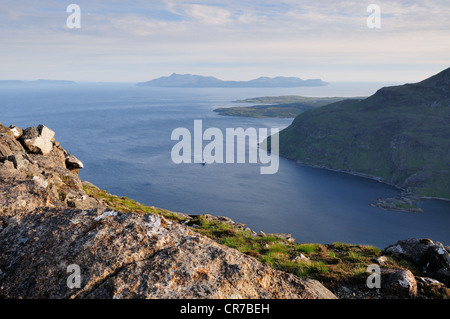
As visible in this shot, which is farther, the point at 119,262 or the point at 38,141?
the point at 38,141

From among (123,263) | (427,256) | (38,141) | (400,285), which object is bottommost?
(427,256)

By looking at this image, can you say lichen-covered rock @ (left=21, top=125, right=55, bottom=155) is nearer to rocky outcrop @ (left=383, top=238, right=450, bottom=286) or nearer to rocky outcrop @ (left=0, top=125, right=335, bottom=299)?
rocky outcrop @ (left=0, top=125, right=335, bottom=299)

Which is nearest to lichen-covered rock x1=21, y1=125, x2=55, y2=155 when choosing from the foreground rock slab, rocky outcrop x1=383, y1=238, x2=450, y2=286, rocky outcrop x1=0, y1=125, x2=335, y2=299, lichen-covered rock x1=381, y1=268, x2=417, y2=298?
rocky outcrop x1=0, y1=125, x2=335, y2=299

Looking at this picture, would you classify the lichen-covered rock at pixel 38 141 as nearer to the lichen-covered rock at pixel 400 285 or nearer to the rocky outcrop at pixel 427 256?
the lichen-covered rock at pixel 400 285

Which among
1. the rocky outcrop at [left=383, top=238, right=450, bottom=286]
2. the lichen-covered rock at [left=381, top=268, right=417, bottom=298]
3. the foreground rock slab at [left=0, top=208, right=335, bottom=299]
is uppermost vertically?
the foreground rock slab at [left=0, top=208, right=335, bottom=299]

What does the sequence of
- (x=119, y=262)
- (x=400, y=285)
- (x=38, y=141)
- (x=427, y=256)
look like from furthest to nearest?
(x=38, y=141)
(x=427, y=256)
(x=400, y=285)
(x=119, y=262)

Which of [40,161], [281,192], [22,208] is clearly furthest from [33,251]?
[281,192]

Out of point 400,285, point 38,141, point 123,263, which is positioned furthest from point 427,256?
point 38,141

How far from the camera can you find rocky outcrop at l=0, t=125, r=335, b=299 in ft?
22.0

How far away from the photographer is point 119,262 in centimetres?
722

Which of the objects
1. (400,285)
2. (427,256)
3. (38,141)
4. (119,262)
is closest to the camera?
(119,262)

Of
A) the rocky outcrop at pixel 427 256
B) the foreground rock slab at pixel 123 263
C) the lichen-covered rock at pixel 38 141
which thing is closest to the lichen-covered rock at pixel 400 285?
the rocky outcrop at pixel 427 256

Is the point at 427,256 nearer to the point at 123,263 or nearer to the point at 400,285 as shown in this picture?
the point at 400,285
